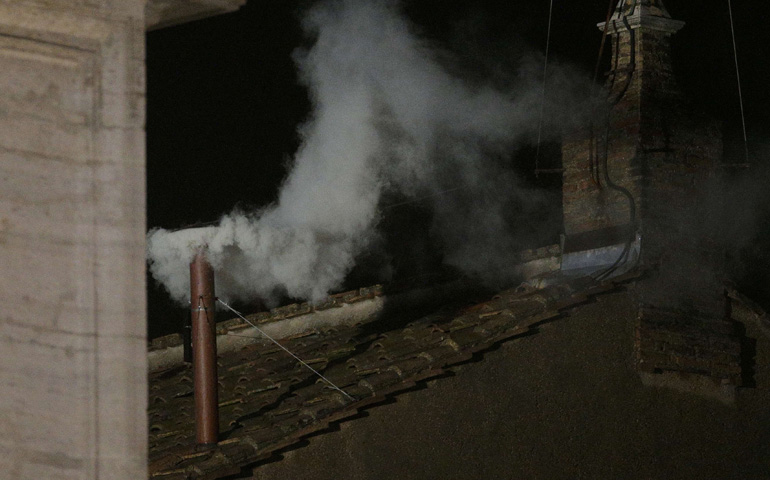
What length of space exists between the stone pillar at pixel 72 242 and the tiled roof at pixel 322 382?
6.42 meters

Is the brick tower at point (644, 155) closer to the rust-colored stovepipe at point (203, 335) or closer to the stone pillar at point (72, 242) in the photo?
the rust-colored stovepipe at point (203, 335)

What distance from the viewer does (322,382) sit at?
1035cm

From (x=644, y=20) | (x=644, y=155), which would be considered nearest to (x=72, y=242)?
(x=644, y=155)

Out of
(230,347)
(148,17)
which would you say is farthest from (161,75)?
(148,17)

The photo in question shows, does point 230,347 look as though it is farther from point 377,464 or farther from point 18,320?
point 18,320

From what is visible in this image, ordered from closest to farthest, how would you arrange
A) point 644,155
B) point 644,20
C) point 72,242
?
1. point 72,242
2. point 644,155
3. point 644,20

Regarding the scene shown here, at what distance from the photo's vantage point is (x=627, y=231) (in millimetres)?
11719

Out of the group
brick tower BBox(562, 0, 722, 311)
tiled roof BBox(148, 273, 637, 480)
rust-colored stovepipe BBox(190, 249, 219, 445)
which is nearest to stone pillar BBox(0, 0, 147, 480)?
tiled roof BBox(148, 273, 637, 480)

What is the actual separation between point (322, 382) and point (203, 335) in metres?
1.05

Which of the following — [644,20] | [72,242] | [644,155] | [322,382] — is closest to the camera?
[72,242]

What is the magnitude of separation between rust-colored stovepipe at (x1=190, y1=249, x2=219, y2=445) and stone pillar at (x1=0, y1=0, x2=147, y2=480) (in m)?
7.40

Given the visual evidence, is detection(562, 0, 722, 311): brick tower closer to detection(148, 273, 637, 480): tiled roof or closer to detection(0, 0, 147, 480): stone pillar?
detection(148, 273, 637, 480): tiled roof

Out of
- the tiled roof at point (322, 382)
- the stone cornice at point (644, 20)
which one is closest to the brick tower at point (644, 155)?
the stone cornice at point (644, 20)

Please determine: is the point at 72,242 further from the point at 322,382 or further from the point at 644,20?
the point at 644,20
